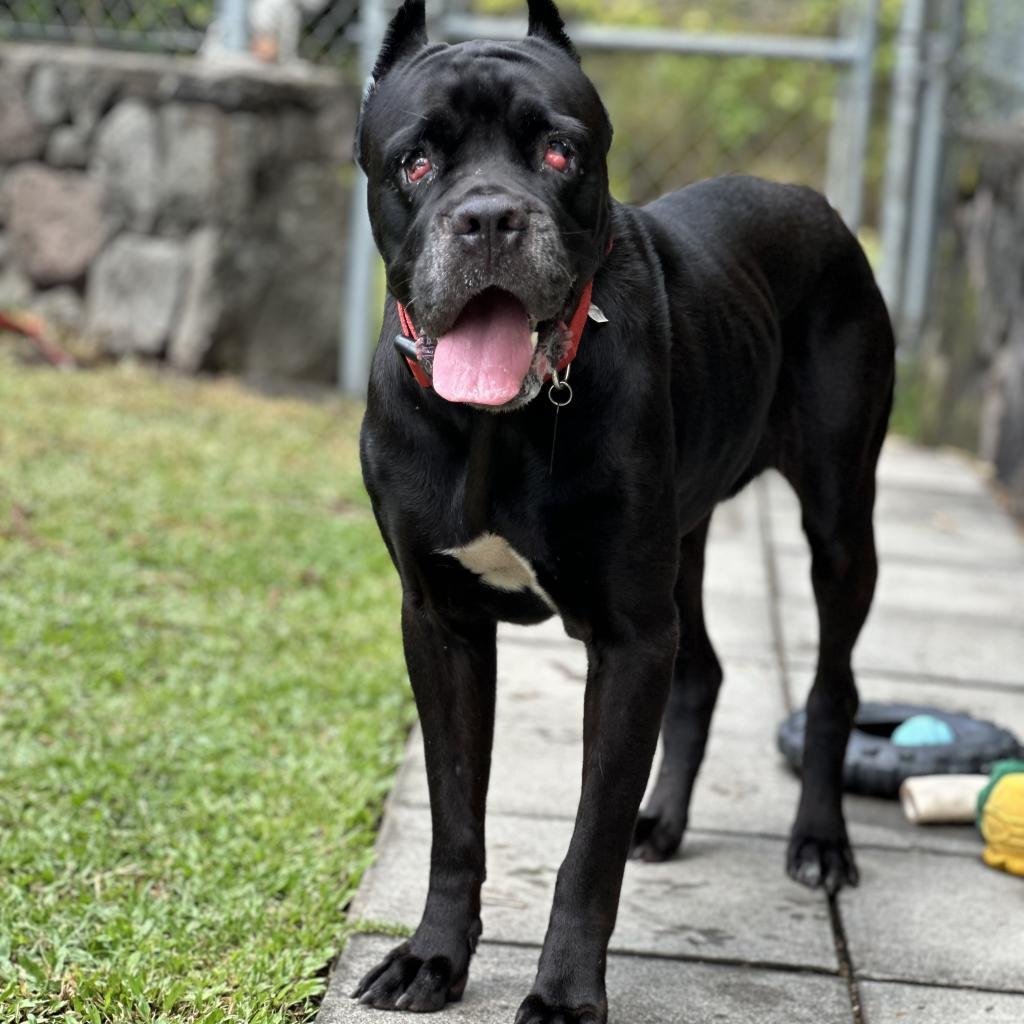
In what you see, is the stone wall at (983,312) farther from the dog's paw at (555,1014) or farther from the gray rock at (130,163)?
the dog's paw at (555,1014)

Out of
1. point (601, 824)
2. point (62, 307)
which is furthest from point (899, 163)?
point (601, 824)

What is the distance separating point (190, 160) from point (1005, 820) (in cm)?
599

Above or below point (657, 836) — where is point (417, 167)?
above

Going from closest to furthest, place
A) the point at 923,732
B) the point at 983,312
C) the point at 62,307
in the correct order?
the point at 923,732, the point at 62,307, the point at 983,312

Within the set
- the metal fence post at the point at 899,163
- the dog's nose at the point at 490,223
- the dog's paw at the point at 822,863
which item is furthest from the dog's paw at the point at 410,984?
the metal fence post at the point at 899,163

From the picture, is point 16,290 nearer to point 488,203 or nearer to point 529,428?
point 529,428

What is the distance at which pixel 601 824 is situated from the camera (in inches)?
112

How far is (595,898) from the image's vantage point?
283 centimetres

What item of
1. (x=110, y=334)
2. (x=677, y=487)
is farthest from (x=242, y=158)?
(x=677, y=487)

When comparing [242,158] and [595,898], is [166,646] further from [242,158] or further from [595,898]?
[242,158]

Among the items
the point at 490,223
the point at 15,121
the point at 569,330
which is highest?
the point at 490,223

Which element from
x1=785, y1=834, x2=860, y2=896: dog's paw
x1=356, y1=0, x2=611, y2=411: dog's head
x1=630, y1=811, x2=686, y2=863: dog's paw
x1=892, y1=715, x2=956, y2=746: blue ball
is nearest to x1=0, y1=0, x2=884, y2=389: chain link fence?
x1=892, y1=715, x2=956, y2=746: blue ball

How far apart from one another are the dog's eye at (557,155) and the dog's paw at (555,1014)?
1.43 meters

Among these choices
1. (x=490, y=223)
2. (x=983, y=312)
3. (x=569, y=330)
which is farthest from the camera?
(x=983, y=312)
